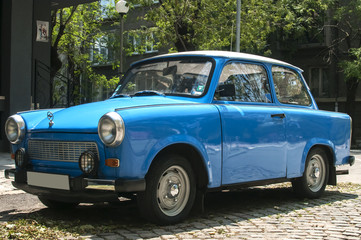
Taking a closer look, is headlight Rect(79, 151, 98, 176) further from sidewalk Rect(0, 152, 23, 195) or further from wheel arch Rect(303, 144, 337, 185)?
wheel arch Rect(303, 144, 337, 185)

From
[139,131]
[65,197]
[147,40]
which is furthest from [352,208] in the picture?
[147,40]

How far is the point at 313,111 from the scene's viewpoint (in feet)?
23.2

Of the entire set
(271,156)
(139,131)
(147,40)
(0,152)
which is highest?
(147,40)

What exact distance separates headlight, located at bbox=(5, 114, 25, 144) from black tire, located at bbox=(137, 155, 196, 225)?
5.44 feet

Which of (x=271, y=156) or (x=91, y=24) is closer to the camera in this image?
(x=271, y=156)

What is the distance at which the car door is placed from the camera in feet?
18.5

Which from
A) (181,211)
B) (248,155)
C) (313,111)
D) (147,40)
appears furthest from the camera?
(147,40)

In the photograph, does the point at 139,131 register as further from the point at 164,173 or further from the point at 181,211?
the point at 181,211

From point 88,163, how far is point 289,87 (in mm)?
3486

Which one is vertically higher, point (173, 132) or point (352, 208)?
point (173, 132)

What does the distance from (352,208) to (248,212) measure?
1.47m

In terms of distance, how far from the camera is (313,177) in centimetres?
720

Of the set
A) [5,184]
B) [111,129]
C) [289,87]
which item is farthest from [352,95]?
[111,129]

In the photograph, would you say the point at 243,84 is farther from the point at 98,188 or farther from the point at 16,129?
the point at 16,129
